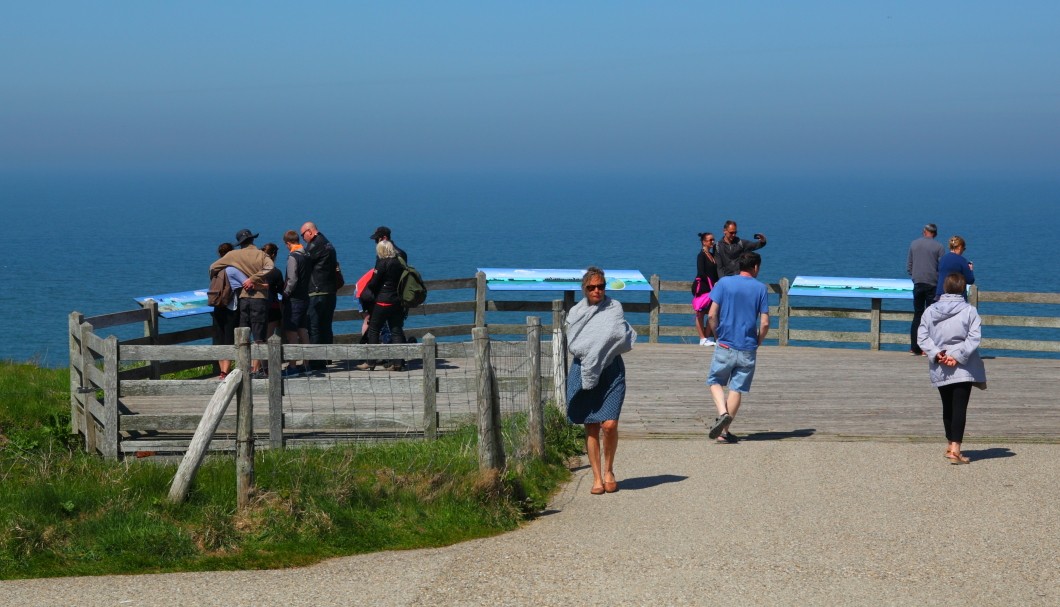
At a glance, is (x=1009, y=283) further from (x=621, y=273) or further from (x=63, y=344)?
(x=621, y=273)

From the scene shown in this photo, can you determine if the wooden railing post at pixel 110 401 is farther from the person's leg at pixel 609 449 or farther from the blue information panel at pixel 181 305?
the person's leg at pixel 609 449

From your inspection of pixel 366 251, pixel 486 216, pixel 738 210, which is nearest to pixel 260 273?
pixel 366 251

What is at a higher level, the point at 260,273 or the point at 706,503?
the point at 260,273

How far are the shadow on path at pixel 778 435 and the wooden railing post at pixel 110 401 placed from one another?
5.81 m

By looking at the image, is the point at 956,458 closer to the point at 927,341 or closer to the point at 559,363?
the point at 927,341

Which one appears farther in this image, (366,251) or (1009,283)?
Result: (366,251)

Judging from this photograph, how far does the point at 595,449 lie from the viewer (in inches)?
385

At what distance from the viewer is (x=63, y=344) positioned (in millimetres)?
47438

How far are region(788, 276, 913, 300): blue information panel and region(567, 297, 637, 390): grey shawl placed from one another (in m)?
11.0

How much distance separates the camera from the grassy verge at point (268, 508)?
812cm

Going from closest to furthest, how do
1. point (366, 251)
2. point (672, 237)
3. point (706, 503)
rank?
point (706, 503) < point (366, 251) < point (672, 237)

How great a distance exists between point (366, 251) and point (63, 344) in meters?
56.5

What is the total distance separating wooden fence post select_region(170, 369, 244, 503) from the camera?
29.3 feet

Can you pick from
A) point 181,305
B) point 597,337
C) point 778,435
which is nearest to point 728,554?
point 597,337
